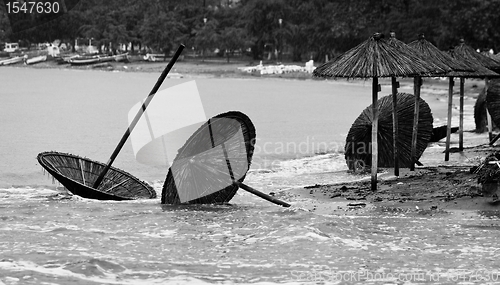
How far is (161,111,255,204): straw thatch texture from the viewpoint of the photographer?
1190cm

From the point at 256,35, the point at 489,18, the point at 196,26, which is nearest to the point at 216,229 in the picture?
the point at 489,18

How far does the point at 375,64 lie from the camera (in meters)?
12.6

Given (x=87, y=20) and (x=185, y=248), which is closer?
(x=185, y=248)

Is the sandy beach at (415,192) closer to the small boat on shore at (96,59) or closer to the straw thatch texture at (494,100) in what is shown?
the straw thatch texture at (494,100)

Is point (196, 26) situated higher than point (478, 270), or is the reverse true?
point (196, 26)

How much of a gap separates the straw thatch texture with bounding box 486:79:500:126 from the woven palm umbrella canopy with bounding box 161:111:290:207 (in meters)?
7.28

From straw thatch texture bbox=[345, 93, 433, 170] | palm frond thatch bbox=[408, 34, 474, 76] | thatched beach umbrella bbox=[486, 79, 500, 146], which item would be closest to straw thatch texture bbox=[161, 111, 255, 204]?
palm frond thatch bbox=[408, 34, 474, 76]

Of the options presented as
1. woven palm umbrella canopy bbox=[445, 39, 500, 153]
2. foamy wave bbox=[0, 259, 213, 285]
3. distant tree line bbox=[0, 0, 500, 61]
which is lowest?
foamy wave bbox=[0, 259, 213, 285]

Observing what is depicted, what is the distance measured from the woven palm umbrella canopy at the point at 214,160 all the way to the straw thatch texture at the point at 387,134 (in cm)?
338

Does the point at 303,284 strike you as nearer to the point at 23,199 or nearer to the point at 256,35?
the point at 23,199

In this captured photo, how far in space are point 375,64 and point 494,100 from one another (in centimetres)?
637

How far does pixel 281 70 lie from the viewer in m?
63.8

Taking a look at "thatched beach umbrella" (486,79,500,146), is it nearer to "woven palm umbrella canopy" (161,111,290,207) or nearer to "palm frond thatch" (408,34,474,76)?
"palm frond thatch" (408,34,474,76)

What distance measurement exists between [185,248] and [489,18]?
38.7 meters
